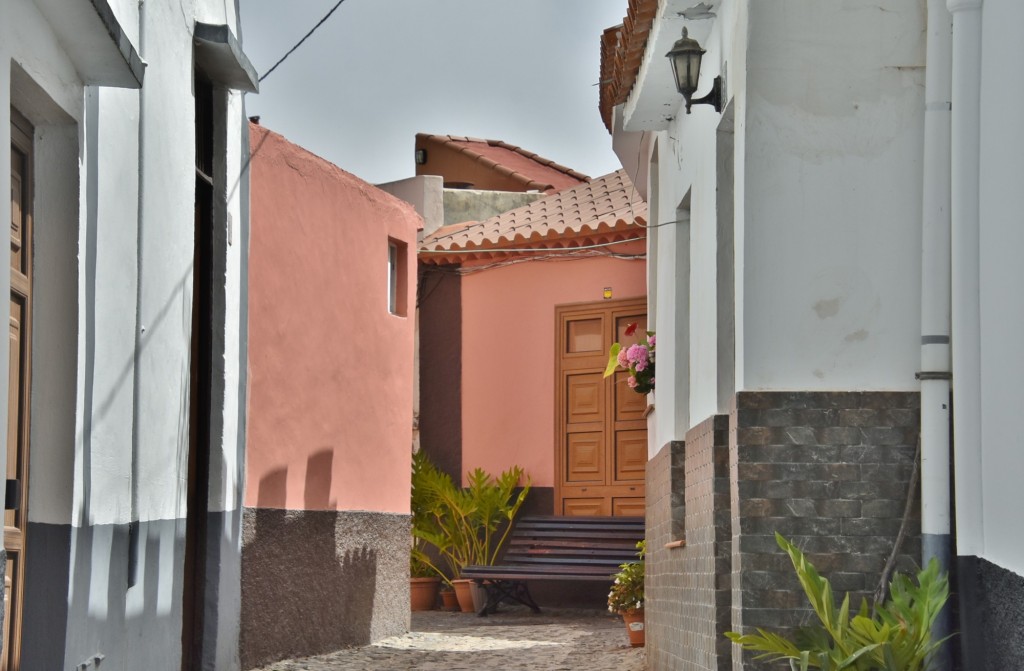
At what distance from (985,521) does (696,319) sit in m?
2.83

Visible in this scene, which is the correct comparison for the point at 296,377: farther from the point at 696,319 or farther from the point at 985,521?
the point at 985,521

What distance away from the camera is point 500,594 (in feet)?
52.6

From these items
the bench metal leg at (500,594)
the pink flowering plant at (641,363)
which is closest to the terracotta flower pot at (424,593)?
the bench metal leg at (500,594)

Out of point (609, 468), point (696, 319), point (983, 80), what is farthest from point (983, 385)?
point (609, 468)

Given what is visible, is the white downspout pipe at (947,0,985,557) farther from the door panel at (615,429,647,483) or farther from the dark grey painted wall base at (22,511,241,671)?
the door panel at (615,429,647,483)

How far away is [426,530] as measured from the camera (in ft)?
56.1

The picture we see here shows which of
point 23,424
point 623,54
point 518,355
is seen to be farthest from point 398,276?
point 23,424

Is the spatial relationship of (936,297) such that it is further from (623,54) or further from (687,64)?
(623,54)

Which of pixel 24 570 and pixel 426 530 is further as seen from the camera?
pixel 426 530

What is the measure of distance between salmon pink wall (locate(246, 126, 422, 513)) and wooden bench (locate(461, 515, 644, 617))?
6.66 ft

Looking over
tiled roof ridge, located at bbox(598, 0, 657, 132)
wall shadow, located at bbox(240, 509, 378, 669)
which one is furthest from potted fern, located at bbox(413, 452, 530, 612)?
tiled roof ridge, located at bbox(598, 0, 657, 132)

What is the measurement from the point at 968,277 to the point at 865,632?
144cm

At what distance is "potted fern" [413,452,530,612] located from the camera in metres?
16.7

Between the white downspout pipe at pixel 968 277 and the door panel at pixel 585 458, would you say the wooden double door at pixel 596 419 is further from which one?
the white downspout pipe at pixel 968 277
